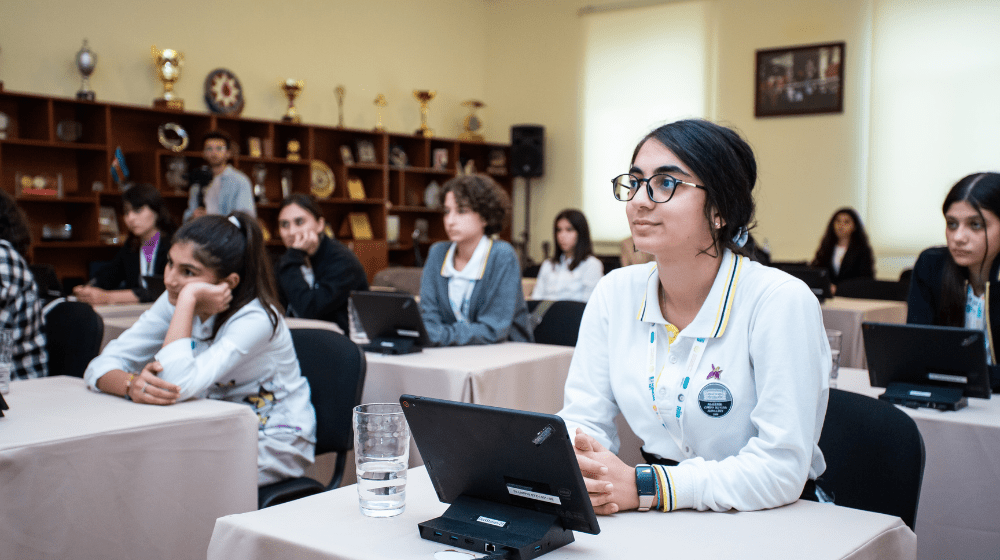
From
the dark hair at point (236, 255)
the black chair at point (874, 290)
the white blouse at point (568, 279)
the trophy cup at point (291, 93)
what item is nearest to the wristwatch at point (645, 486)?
the dark hair at point (236, 255)

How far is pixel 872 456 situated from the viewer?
1538 millimetres

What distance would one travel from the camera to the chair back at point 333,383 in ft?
7.20

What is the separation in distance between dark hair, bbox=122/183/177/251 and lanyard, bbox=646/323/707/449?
390cm

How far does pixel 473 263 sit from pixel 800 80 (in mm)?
5306

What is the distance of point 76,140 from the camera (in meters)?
6.08

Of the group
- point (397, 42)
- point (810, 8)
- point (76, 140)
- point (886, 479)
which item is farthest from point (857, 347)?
point (397, 42)

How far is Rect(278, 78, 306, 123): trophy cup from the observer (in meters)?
7.29

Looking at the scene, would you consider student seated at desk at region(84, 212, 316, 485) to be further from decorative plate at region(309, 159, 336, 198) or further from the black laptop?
decorative plate at region(309, 159, 336, 198)

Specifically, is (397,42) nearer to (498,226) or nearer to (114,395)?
(498,226)

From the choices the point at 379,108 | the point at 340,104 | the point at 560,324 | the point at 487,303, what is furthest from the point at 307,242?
the point at 379,108

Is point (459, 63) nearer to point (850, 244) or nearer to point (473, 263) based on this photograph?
point (850, 244)

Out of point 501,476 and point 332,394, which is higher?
point 501,476

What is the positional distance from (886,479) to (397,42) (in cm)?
766

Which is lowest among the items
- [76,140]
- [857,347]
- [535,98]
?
[857,347]
